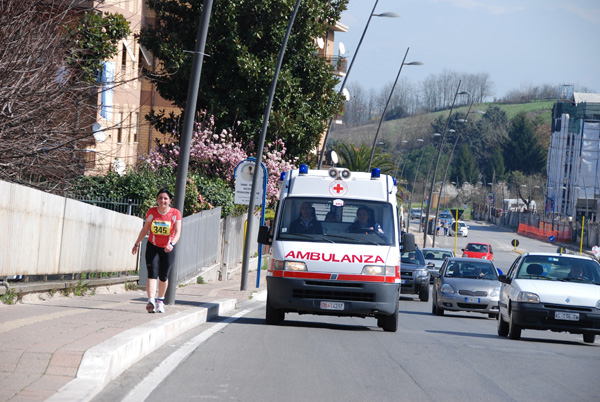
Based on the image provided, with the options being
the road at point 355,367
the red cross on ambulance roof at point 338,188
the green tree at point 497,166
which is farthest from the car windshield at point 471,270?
the green tree at point 497,166

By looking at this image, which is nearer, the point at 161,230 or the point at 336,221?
the point at 161,230

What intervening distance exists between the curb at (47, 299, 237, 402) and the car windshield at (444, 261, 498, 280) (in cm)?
1323

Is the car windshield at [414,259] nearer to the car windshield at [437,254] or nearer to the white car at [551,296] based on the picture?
the car windshield at [437,254]

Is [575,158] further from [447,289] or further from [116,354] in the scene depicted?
[116,354]

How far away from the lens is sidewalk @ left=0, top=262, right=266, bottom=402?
717 cm

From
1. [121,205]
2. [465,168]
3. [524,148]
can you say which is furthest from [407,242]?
[465,168]

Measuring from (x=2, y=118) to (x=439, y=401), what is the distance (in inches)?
381

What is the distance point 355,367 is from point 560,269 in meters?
7.77

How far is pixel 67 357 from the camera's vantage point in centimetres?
796

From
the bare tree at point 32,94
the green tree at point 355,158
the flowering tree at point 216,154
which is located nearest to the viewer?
the bare tree at point 32,94

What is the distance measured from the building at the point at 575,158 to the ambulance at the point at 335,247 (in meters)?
91.5

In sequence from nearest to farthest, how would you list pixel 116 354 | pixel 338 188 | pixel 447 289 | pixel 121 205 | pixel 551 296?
pixel 116 354, pixel 551 296, pixel 338 188, pixel 121 205, pixel 447 289

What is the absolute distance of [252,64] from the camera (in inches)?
1444

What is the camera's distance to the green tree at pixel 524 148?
543 feet
